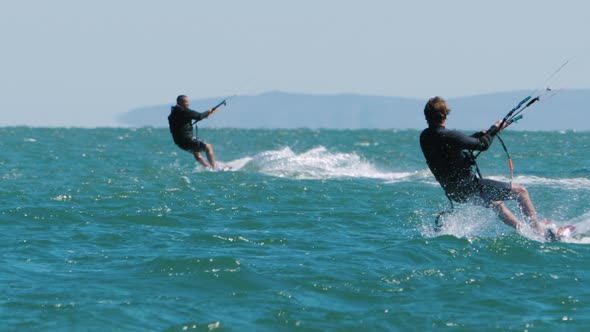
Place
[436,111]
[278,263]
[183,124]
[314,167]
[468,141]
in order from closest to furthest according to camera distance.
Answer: [278,263], [468,141], [436,111], [183,124], [314,167]

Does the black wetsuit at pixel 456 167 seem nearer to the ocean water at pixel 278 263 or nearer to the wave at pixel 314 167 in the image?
the ocean water at pixel 278 263

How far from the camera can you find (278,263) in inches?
405

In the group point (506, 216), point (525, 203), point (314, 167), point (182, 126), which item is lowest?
point (314, 167)

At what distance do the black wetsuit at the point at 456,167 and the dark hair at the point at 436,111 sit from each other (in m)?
0.08

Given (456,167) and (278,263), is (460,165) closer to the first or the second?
(456,167)

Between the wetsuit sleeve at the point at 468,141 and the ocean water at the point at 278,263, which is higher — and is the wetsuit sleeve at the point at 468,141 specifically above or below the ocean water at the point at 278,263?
above

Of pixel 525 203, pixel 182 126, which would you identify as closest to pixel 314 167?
pixel 182 126

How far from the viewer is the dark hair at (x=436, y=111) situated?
10.8 metres

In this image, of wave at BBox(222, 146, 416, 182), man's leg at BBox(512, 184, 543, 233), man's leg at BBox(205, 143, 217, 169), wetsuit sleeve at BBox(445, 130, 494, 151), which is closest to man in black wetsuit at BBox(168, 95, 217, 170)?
man's leg at BBox(205, 143, 217, 169)

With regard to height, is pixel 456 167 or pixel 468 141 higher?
pixel 468 141

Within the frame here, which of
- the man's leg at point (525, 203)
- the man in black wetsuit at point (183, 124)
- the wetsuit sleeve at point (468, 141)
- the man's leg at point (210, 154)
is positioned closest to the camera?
the wetsuit sleeve at point (468, 141)

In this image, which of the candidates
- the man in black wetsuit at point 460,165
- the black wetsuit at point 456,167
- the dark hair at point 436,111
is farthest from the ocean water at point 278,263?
the dark hair at point 436,111

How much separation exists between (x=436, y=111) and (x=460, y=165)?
0.76 metres

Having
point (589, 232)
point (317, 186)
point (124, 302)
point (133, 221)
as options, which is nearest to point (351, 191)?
point (317, 186)
